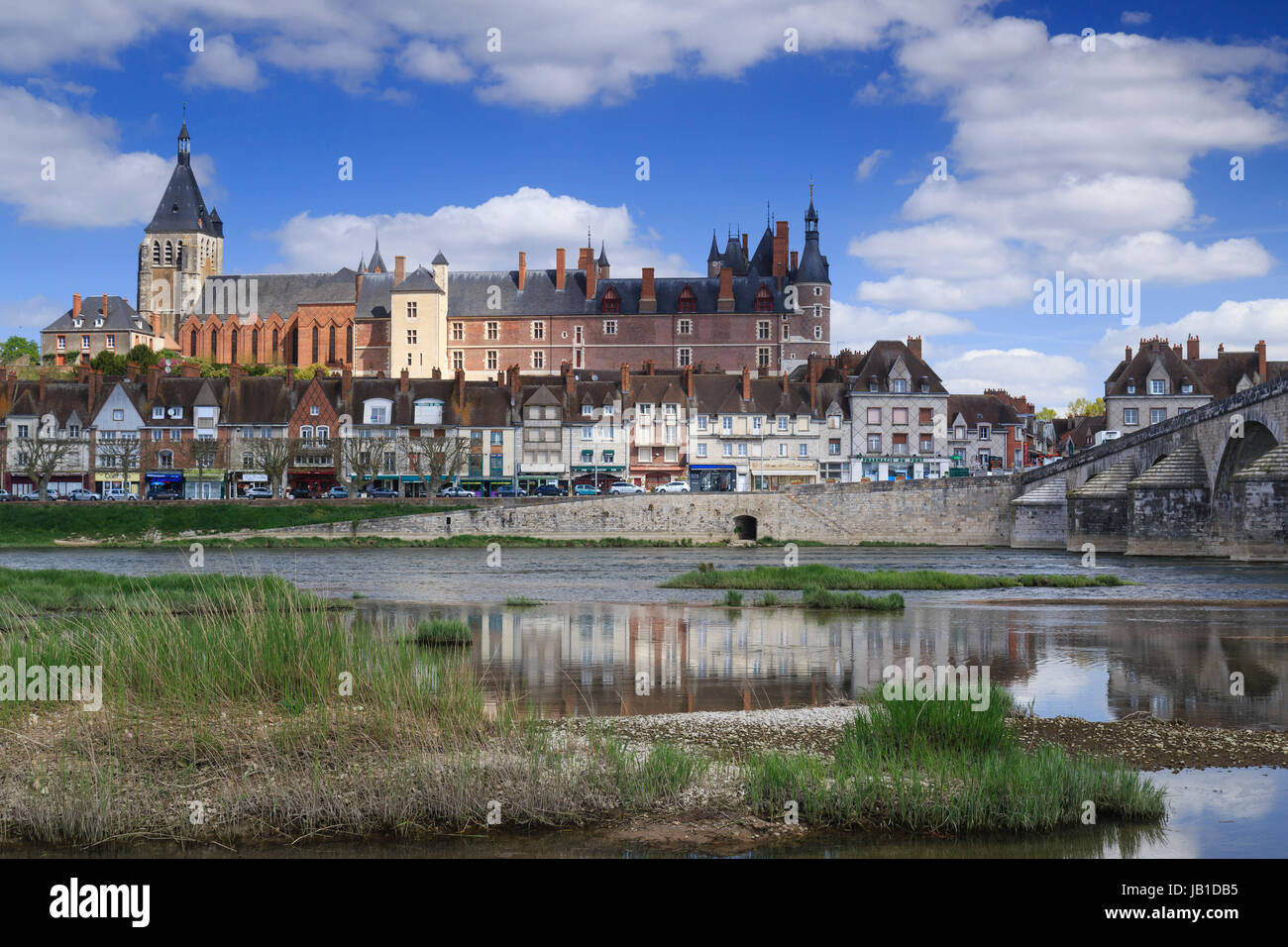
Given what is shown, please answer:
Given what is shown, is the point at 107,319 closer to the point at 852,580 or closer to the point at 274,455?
the point at 274,455

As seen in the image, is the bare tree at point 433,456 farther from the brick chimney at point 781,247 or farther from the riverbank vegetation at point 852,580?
the brick chimney at point 781,247

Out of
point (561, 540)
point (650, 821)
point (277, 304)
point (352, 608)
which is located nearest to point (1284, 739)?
point (650, 821)

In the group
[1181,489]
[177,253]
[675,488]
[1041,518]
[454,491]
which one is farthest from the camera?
[177,253]

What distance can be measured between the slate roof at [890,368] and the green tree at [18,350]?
6980 centimetres

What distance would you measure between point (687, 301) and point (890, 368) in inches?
1414

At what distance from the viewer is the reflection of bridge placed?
38438 mm

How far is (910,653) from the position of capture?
16875mm

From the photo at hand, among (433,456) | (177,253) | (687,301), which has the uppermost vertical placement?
(177,253)

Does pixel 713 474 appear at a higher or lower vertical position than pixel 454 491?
higher

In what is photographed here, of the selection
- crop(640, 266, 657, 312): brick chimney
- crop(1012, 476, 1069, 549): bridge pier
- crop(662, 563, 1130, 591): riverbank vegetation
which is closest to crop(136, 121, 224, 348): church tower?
crop(640, 266, 657, 312): brick chimney

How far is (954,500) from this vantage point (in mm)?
55281

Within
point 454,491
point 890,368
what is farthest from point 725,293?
point 454,491

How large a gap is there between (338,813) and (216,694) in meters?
1.98

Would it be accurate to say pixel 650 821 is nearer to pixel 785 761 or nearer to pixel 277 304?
pixel 785 761
